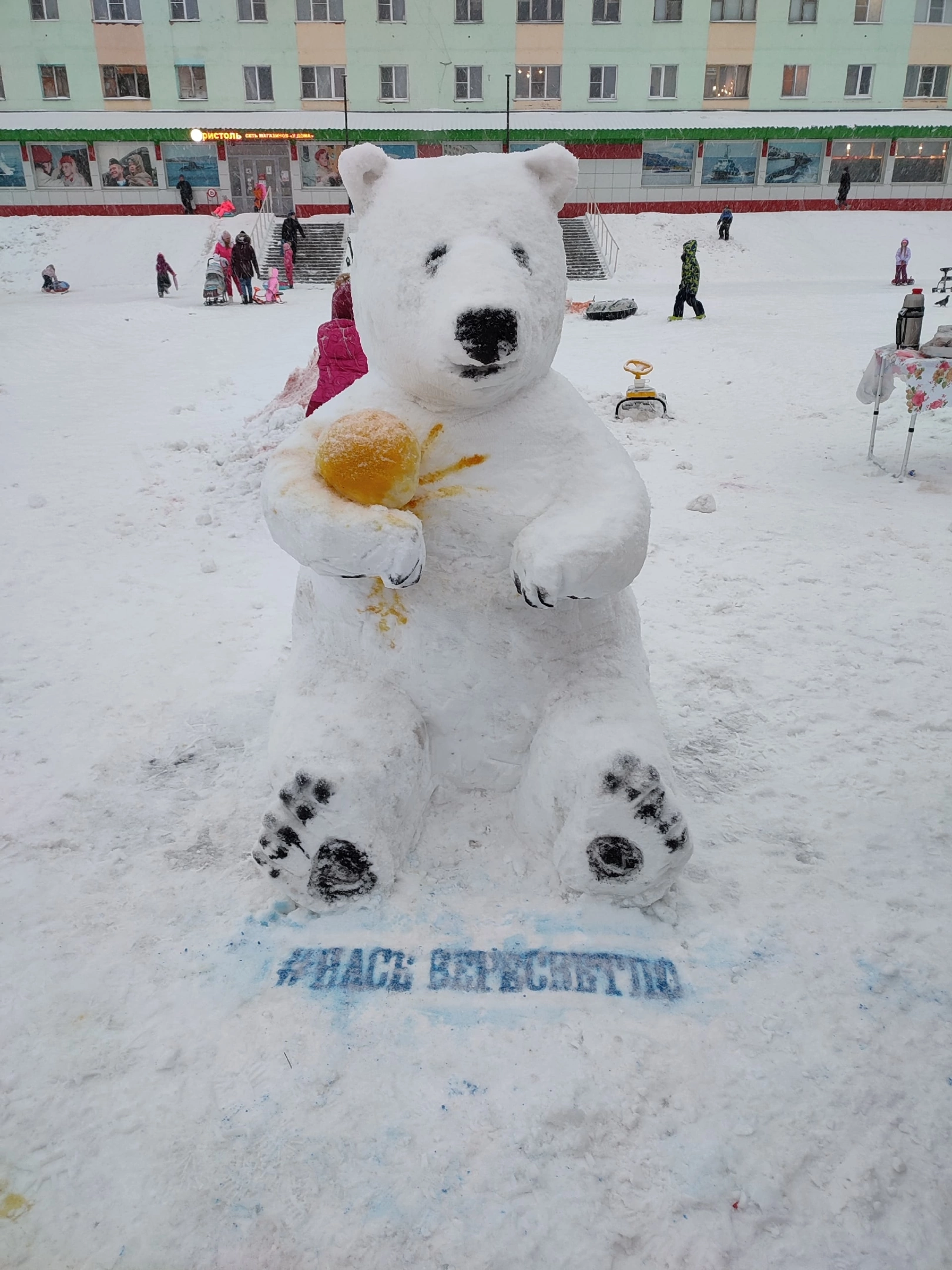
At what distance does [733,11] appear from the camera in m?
23.5

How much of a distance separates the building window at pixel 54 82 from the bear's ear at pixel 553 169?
1097 inches

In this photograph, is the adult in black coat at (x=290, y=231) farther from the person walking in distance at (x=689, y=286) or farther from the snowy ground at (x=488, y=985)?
the snowy ground at (x=488, y=985)

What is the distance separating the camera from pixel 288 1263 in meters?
1.61

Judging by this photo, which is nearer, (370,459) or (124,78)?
(370,459)

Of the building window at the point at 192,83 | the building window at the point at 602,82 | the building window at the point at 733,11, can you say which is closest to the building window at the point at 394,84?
the building window at the point at 192,83

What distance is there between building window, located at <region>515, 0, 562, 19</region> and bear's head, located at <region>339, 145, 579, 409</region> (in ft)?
84.2

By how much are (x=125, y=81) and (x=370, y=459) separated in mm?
27879

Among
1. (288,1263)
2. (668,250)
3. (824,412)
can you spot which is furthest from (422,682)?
(668,250)

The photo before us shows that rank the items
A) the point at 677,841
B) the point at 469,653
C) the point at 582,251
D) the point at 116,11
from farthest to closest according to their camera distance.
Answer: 1. the point at 116,11
2. the point at 582,251
3. the point at 469,653
4. the point at 677,841

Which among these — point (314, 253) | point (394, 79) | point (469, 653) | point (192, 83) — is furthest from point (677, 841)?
point (192, 83)

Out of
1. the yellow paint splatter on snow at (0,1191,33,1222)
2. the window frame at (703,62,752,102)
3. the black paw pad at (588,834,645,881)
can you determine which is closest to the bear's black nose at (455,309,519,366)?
the black paw pad at (588,834,645,881)

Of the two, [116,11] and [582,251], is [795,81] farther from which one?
[116,11]

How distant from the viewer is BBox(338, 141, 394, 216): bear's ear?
7.25 feet

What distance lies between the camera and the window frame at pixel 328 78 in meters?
23.7
